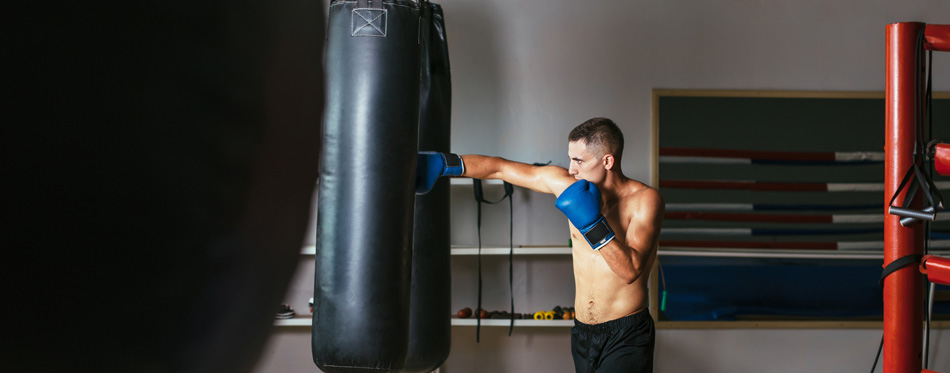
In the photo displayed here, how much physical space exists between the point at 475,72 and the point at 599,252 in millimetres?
1799

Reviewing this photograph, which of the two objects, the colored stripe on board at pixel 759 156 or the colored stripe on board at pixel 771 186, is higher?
the colored stripe on board at pixel 759 156

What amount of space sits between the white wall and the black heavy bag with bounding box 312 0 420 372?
2.38 meters

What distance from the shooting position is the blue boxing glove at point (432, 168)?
7.17ft

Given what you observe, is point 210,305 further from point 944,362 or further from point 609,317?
point 944,362

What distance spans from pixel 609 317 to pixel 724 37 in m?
2.11

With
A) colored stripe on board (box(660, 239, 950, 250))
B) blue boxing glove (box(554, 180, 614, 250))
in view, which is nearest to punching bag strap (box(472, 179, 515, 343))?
colored stripe on board (box(660, 239, 950, 250))

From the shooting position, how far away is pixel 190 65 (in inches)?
5.5

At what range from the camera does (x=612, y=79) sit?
150 inches

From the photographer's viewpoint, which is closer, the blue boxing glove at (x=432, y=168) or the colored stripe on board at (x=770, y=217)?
the blue boxing glove at (x=432, y=168)

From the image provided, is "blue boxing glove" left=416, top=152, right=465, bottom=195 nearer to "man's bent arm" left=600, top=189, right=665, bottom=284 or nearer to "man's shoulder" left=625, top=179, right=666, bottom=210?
"man's bent arm" left=600, top=189, right=665, bottom=284

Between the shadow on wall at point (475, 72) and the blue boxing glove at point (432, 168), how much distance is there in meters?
1.55

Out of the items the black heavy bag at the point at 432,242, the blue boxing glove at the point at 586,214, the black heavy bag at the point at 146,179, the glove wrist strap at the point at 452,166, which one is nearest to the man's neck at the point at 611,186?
the blue boxing glove at the point at 586,214

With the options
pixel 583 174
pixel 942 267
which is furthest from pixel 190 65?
pixel 583 174

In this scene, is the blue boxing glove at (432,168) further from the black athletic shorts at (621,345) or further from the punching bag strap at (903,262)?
the punching bag strap at (903,262)
